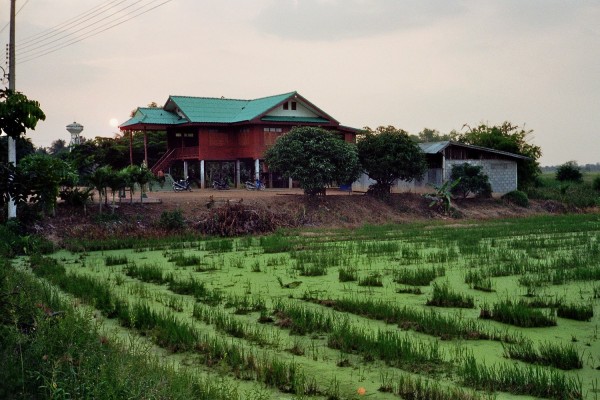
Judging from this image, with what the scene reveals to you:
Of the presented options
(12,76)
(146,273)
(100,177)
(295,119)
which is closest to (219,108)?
(295,119)

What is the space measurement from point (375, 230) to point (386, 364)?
16.0 meters

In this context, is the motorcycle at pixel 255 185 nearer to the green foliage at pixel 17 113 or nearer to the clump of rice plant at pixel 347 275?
the clump of rice plant at pixel 347 275

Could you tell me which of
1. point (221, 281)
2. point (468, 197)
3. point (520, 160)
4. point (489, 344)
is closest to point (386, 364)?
point (489, 344)

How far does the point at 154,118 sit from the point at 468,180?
1621 centimetres

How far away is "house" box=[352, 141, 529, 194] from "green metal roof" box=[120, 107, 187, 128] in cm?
1216

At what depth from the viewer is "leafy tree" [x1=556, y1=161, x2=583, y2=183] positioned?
42375 mm

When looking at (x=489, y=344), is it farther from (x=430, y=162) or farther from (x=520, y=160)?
(x=520, y=160)

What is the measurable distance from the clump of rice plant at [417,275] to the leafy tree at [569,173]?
111 feet

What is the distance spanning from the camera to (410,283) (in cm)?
1116

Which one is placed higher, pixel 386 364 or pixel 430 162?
pixel 430 162

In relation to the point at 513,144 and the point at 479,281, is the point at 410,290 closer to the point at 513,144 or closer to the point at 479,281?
the point at 479,281

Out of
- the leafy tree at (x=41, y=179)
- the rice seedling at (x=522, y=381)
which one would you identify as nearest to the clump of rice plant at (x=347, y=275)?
the rice seedling at (x=522, y=381)

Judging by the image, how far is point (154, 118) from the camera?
3300 cm

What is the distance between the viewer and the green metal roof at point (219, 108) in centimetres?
3259
